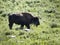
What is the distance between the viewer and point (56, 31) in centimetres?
1853

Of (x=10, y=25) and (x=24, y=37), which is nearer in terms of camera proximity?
(x=24, y=37)

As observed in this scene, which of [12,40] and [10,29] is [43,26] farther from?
[12,40]

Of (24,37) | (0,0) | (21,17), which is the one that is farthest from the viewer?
(0,0)

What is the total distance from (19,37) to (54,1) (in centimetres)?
2161

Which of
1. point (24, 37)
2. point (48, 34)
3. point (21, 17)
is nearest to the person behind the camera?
point (24, 37)

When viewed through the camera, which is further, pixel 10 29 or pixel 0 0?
pixel 0 0

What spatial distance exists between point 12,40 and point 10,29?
3104 millimetres

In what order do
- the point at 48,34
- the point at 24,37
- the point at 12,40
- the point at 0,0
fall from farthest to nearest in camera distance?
the point at 0,0
the point at 48,34
the point at 24,37
the point at 12,40

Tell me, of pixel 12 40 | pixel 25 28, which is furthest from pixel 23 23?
pixel 12 40

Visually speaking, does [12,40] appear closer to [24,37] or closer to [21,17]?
[24,37]

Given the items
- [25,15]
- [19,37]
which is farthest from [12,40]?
[25,15]

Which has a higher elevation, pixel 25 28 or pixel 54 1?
pixel 25 28

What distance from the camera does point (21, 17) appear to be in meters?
18.7

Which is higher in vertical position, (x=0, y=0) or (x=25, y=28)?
(x=25, y=28)
